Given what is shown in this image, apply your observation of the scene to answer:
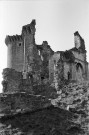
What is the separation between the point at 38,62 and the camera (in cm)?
3644

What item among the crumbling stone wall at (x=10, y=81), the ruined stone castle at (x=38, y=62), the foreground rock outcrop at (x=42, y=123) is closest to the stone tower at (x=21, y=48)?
the ruined stone castle at (x=38, y=62)

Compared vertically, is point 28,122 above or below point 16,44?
below

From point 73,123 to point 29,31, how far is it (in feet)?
58.4

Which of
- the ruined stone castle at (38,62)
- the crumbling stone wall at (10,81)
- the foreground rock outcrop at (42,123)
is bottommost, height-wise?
the foreground rock outcrop at (42,123)

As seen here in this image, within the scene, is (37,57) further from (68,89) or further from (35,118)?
(35,118)

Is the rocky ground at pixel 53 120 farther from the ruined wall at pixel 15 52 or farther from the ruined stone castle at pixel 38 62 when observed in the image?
the ruined wall at pixel 15 52

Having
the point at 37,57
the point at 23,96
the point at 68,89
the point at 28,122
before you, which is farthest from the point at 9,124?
the point at 37,57

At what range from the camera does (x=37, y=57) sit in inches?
1452

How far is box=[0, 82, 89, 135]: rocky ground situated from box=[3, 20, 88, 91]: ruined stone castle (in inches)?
223

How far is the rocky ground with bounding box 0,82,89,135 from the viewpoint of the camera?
68.6ft

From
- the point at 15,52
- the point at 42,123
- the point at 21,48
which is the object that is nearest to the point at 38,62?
the point at 21,48

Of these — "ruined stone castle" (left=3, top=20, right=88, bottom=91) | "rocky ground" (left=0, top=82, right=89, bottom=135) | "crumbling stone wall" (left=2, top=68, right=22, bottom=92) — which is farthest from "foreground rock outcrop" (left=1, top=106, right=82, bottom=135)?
"ruined stone castle" (left=3, top=20, right=88, bottom=91)

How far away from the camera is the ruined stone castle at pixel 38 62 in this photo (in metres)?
30.8

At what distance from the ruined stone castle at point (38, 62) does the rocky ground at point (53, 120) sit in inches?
223
